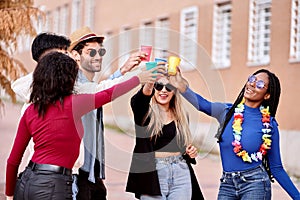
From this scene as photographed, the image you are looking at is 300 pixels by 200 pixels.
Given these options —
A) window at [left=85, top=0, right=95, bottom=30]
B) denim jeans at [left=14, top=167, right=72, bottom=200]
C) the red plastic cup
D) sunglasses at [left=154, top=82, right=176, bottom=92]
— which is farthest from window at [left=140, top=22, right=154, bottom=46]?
window at [left=85, top=0, right=95, bottom=30]

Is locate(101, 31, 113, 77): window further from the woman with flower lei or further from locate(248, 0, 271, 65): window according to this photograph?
locate(248, 0, 271, 65): window

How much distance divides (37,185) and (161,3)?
19172 millimetres

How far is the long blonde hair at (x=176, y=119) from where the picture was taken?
5.89 metres

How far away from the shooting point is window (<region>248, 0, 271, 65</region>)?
18750mm

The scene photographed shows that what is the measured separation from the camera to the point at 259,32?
19078 mm

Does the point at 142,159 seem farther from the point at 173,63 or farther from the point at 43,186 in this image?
the point at 43,186

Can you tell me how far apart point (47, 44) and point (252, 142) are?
1620mm

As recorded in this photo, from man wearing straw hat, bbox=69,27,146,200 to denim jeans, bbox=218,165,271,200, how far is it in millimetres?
944

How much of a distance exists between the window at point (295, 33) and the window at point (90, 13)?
44.0ft

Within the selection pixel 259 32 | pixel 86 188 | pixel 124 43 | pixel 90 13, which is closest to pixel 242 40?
pixel 259 32

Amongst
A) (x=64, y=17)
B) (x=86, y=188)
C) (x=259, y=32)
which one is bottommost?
(x=86, y=188)

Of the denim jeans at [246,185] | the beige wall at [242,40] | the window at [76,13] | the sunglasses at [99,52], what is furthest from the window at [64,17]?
the denim jeans at [246,185]

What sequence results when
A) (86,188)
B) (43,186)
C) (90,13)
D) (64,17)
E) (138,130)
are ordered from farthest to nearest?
(64,17)
(90,13)
(138,130)
(86,188)
(43,186)

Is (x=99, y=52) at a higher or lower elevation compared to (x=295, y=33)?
lower
